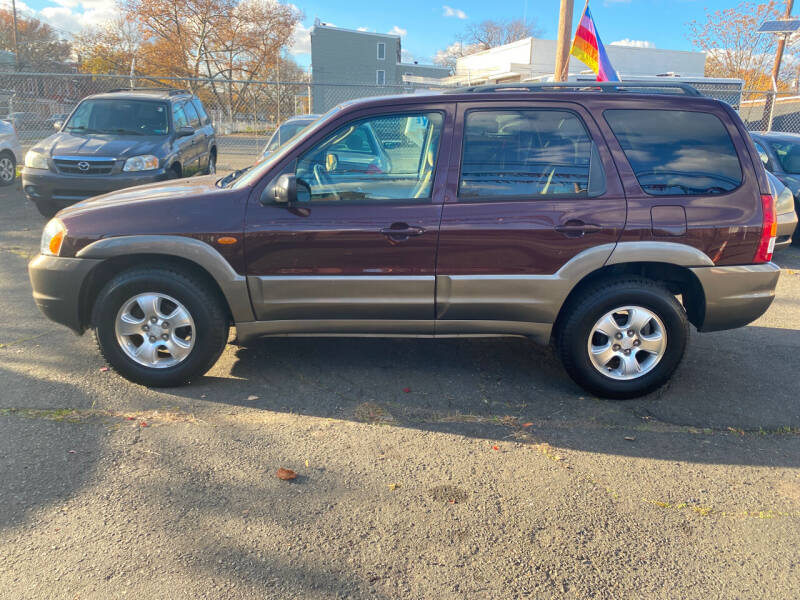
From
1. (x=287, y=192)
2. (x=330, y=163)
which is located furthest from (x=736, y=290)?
(x=287, y=192)

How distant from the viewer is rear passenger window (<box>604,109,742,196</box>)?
3.89 m

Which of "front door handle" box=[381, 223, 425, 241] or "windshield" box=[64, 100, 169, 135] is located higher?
Answer: "windshield" box=[64, 100, 169, 135]

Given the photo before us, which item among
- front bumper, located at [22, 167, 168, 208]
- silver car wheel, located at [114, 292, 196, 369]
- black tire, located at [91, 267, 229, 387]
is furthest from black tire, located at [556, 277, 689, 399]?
front bumper, located at [22, 167, 168, 208]

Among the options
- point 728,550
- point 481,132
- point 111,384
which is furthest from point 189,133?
point 728,550

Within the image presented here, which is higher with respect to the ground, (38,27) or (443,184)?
(38,27)

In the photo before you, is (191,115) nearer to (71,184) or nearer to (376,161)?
(71,184)

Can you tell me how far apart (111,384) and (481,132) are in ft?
9.62

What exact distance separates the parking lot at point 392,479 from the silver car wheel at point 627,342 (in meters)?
0.24

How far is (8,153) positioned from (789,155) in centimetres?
1395

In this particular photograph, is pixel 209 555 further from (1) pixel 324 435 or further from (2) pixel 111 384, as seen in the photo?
(2) pixel 111 384

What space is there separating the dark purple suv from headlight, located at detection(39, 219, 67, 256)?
0.05ft

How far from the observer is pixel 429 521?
2840 mm

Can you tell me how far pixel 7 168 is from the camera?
12.2m

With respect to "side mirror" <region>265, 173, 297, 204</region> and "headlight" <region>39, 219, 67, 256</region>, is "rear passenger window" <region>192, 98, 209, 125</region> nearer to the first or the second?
"headlight" <region>39, 219, 67, 256</region>
